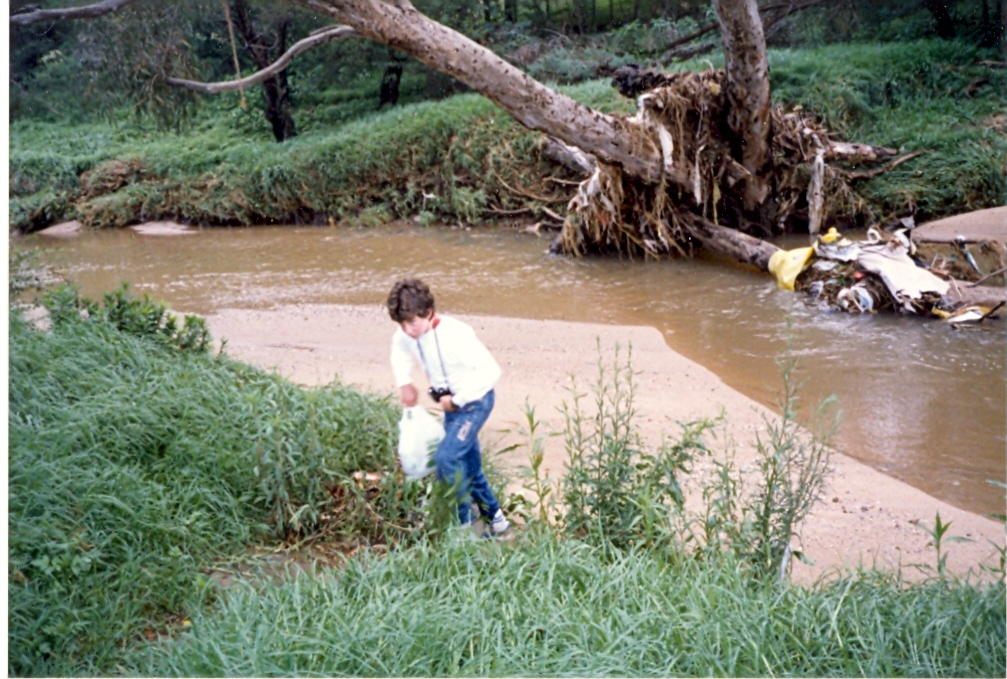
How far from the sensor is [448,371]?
3211 mm

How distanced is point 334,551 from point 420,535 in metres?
0.33

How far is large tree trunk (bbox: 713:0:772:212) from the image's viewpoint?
26.6ft

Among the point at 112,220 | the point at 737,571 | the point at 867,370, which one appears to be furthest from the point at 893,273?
the point at 112,220

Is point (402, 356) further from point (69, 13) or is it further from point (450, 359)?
point (69, 13)

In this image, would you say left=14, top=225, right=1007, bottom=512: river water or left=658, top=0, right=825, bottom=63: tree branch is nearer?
left=14, top=225, right=1007, bottom=512: river water

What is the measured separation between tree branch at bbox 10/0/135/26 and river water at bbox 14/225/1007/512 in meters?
2.16

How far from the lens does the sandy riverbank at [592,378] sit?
360 centimetres

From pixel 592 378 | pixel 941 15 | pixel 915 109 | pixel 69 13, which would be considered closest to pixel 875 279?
pixel 941 15

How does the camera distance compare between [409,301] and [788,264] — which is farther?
[788,264]

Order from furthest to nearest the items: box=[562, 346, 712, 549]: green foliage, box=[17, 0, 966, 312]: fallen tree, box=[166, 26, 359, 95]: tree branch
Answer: box=[17, 0, 966, 312]: fallen tree < box=[166, 26, 359, 95]: tree branch < box=[562, 346, 712, 549]: green foliage

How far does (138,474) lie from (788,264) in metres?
5.81

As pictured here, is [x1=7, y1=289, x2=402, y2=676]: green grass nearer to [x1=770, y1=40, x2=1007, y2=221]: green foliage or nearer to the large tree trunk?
the large tree trunk

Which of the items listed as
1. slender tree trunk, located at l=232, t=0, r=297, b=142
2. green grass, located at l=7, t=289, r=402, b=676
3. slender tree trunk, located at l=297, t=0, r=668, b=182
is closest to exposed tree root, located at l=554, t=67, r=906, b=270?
slender tree trunk, located at l=297, t=0, r=668, b=182

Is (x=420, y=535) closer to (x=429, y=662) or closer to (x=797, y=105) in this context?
(x=429, y=662)
